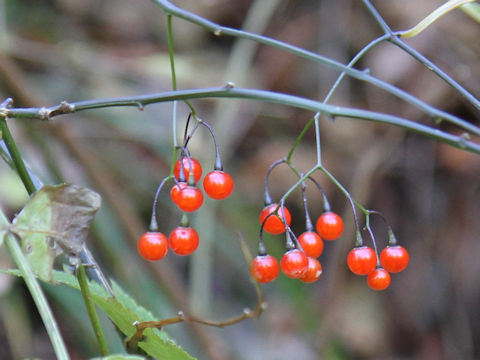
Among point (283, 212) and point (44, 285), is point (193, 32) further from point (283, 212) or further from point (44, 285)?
point (283, 212)

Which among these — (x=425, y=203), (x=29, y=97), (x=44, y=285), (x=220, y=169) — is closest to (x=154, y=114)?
(x=29, y=97)

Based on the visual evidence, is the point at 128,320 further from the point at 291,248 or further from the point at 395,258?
the point at 395,258

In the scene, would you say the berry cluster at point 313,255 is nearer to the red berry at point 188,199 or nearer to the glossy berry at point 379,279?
the glossy berry at point 379,279

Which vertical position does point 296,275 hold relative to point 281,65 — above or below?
below

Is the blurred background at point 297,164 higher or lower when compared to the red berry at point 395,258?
higher

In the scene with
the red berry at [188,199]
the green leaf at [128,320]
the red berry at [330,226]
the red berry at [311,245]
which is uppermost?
the red berry at [188,199]

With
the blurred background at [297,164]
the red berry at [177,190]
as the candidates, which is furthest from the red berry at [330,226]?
the blurred background at [297,164]

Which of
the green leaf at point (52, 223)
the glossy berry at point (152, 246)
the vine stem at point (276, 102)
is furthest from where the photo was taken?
the glossy berry at point (152, 246)

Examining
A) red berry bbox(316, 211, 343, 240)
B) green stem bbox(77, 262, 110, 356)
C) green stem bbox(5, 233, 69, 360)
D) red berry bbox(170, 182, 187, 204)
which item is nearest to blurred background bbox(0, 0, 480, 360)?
red berry bbox(316, 211, 343, 240)
